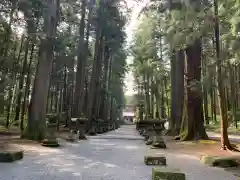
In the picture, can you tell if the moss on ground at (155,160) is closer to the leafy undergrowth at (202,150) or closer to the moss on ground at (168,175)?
the leafy undergrowth at (202,150)

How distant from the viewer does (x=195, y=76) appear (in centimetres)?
1438

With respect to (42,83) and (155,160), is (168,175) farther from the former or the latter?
(42,83)

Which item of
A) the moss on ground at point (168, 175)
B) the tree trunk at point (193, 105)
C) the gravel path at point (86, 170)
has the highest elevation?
the tree trunk at point (193, 105)

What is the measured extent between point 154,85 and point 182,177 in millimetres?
29802

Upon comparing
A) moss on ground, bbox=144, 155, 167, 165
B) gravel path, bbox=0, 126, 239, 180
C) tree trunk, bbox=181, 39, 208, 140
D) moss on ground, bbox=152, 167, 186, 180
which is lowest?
gravel path, bbox=0, 126, 239, 180

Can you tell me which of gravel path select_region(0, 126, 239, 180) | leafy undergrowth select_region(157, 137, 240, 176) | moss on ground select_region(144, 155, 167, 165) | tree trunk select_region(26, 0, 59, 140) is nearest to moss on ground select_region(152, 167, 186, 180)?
gravel path select_region(0, 126, 239, 180)

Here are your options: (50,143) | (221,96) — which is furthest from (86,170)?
(221,96)

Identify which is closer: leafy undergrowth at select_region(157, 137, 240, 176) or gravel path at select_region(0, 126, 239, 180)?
gravel path at select_region(0, 126, 239, 180)

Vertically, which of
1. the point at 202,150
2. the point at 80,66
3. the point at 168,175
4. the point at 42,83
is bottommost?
the point at 202,150

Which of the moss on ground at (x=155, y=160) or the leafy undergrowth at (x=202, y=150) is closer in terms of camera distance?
the moss on ground at (x=155, y=160)

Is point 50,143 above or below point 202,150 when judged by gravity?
above

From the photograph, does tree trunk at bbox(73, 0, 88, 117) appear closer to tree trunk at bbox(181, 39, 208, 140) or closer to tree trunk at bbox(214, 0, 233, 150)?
tree trunk at bbox(181, 39, 208, 140)

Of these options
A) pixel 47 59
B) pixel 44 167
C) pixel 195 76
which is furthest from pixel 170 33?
pixel 44 167

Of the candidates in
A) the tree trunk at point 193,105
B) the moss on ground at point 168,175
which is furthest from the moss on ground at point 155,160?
the tree trunk at point 193,105
